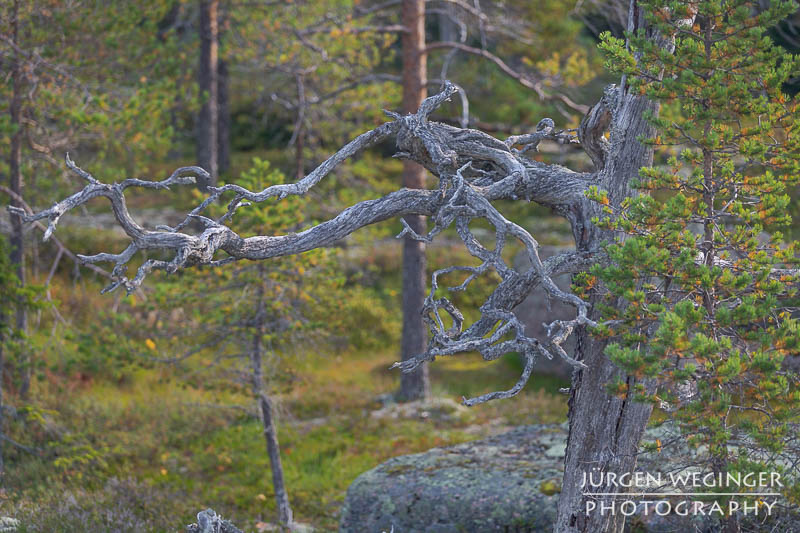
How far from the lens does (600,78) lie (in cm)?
2603

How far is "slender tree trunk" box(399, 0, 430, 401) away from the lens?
12898 mm

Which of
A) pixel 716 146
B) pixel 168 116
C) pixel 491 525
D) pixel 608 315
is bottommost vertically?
pixel 491 525

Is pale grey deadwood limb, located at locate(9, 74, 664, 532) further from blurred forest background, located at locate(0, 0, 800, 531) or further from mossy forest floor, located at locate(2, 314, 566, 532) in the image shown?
mossy forest floor, located at locate(2, 314, 566, 532)

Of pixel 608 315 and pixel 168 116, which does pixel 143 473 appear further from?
pixel 608 315

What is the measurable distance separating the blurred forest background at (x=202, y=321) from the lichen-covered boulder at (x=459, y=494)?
1.80 meters

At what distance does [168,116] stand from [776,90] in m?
9.36

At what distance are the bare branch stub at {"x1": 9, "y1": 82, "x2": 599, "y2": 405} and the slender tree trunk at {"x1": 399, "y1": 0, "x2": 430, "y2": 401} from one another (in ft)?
20.7

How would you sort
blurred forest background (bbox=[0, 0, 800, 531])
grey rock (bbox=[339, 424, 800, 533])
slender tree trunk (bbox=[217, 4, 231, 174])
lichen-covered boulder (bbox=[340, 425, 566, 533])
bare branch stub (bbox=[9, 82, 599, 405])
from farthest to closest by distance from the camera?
slender tree trunk (bbox=[217, 4, 231, 174])
blurred forest background (bbox=[0, 0, 800, 531])
lichen-covered boulder (bbox=[340, 425, 566, 533])
grey rock (bbox=[339, 424, 800, 533])
bare branch stub (bbox=[9, 82, 599, 405])

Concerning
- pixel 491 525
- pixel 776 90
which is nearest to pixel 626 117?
pixel 776 90

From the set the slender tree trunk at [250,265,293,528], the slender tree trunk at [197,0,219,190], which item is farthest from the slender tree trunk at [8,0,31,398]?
the slender tree trunk at [197,0,219,190]

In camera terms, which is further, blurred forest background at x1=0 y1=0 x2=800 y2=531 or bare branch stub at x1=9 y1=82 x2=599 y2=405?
blurred forest background at x1=0 y1=0 x2=800 y2=531

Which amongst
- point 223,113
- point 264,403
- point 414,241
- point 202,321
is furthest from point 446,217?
point 223,113

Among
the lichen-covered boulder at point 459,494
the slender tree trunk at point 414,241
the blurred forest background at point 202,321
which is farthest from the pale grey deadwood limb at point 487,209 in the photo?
the slender tree trunk at point 414,241

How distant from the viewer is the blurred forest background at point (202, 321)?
9.14m
